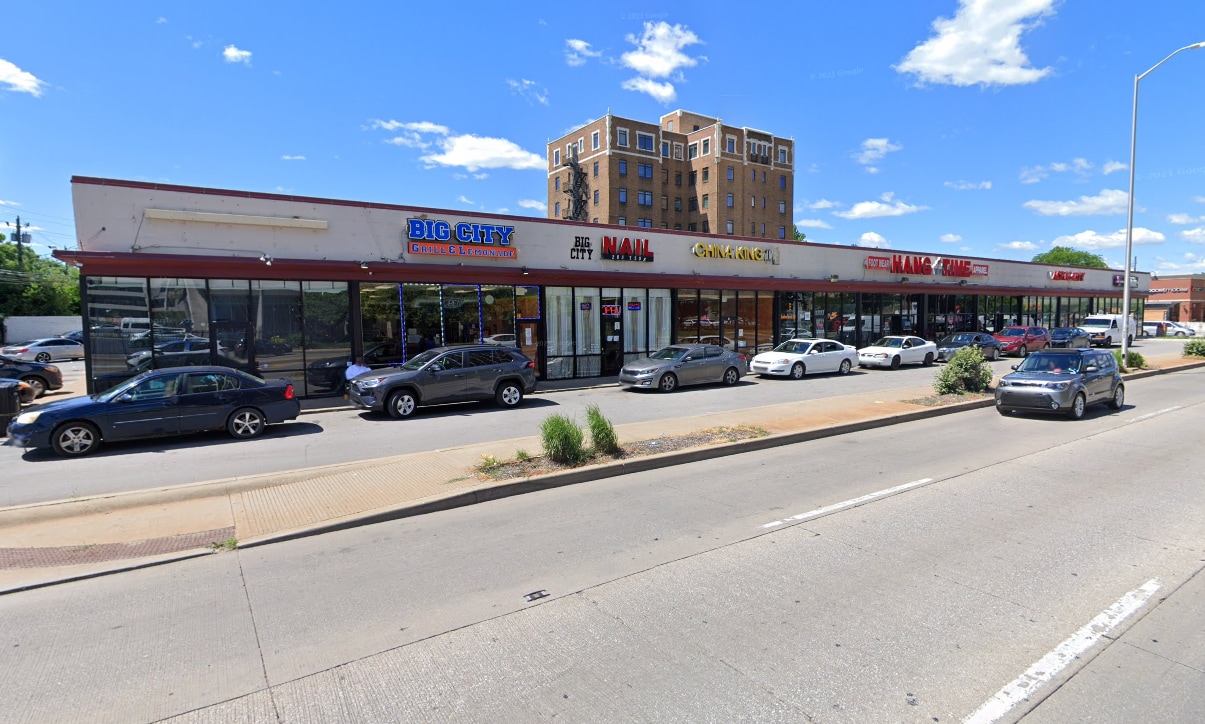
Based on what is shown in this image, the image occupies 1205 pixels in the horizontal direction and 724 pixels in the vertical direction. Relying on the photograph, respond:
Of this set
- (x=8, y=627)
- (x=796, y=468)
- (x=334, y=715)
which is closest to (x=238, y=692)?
(x=334, y=715)

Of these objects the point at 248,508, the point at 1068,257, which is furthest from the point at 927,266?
the point at 1068,257

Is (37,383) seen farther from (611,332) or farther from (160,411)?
(611,332)

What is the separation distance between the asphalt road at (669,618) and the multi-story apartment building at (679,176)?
59946mm

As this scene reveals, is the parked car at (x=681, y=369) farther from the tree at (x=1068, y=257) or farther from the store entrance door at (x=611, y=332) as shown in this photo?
the tree at (x=1068, y=257)

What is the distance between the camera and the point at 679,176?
70.4 m

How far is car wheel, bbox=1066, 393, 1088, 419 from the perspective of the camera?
12.6 m

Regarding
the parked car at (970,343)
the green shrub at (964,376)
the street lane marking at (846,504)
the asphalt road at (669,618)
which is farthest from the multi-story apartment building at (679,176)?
the asphalt road at (669,618)

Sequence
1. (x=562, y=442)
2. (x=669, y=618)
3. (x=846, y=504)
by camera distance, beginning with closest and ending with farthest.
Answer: (x=669, y=618)
(x=846, y=504)
(x=562, y=442)

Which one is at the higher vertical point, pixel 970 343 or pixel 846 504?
pixel 970 343

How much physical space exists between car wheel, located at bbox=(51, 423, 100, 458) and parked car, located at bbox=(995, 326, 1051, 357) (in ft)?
115

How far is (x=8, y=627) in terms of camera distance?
436cm

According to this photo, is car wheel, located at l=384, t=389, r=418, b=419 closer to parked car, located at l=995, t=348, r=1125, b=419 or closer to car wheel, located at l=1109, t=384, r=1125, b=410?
parked car, located at l=995, t=348, r=1125, b=419

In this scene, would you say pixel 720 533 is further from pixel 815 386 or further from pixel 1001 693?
pixel 815 386

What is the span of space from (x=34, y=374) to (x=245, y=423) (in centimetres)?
1215
